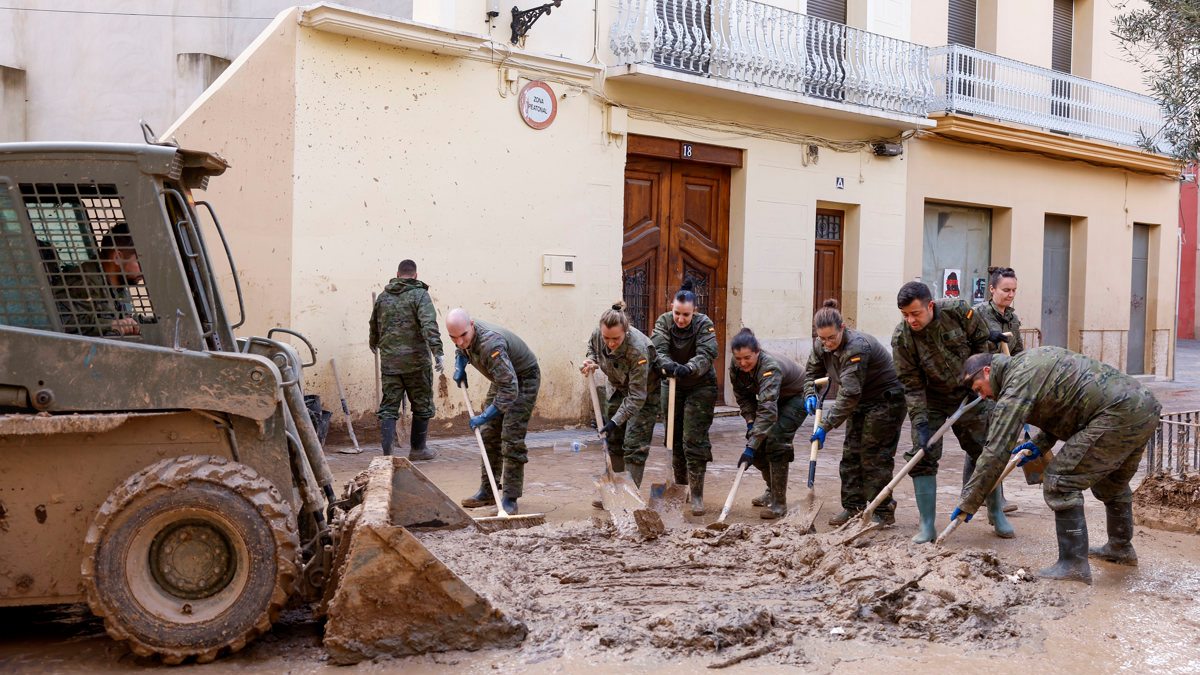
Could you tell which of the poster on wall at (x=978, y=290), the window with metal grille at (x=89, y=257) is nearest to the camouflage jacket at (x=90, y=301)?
the window with metal grille at (x=89, y=257)

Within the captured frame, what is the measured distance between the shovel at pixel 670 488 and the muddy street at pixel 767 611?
3.61ft

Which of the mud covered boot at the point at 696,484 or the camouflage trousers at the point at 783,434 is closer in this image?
the camouflage trousers at the point at 783,434

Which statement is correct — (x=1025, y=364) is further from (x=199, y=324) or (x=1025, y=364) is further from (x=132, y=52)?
(x=132, y=52)

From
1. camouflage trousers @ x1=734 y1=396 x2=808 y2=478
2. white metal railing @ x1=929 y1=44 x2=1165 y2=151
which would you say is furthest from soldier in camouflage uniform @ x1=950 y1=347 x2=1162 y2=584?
white metal railing @ x1=929 y1=44 x2=1165 y2=151

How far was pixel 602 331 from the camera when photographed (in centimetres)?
802

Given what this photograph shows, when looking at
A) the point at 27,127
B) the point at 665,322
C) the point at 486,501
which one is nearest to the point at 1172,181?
the point at 665,322

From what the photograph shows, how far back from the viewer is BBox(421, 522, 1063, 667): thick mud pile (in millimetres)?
4996

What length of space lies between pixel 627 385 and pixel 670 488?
0.88 meters

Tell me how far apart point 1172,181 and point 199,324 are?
63.7ft

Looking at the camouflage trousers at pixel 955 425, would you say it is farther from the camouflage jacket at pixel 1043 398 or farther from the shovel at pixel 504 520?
the shovel at pixel 504 520

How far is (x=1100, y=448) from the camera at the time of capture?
6160 mm

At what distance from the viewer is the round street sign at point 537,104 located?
12.0 meters

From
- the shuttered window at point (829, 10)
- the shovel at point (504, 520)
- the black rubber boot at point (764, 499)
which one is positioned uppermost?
the shuttered window at point (829, 10)

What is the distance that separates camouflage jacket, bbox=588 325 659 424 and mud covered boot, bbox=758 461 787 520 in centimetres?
104
